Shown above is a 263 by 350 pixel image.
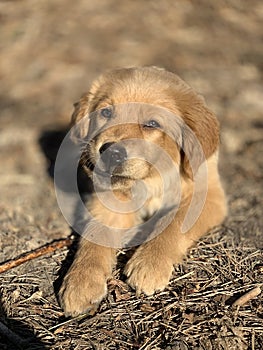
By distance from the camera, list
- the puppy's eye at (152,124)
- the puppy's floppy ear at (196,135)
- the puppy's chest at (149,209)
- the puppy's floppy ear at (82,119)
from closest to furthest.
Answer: the puppy's eye at (152,124)
the puppy's floppy ear at (196,135)
the puppy's floppy ear at (82,119)
the puppy's chest at (149,209)

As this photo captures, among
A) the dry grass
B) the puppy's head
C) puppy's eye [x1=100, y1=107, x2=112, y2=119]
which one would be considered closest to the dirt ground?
the dry grass

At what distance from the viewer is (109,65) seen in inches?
403

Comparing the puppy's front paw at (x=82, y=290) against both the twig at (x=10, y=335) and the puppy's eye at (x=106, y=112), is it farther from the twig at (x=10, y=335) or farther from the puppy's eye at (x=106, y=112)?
the puppy's eye at (x=106, y=112)

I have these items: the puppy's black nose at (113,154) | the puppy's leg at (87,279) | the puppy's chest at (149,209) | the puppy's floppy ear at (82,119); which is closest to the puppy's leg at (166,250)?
the puppy's leg at (87,279)

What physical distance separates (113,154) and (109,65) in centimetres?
682

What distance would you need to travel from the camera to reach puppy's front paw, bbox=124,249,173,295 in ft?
11.7

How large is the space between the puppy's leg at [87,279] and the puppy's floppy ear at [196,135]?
0.87 meters

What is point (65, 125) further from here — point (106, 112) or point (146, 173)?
point (146, 173)

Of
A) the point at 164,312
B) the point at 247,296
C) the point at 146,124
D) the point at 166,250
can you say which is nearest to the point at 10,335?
the point at 164,312

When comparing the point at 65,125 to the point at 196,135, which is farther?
the point at 65,125

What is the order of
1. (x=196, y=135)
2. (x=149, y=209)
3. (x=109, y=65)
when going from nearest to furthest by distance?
(x=196, y=135) < (x=149, y=209) < (x=109, y=65)

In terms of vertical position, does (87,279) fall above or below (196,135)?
below

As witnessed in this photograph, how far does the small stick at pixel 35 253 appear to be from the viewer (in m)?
3.86

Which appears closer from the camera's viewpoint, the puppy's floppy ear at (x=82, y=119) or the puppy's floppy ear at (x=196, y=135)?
the puppy's floppy ear at (x=196, y=135)
